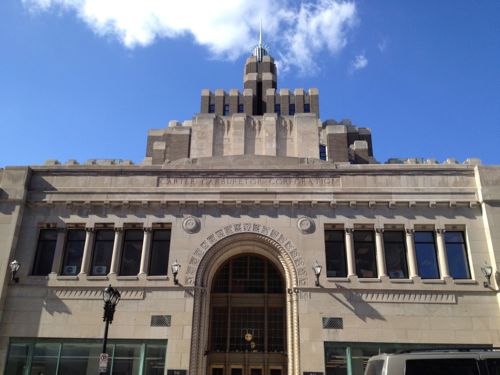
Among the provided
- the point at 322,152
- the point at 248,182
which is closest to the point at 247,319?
the point at 248,182

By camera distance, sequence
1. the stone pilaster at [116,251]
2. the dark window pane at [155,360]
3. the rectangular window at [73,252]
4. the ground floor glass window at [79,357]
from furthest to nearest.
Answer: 1. the rectangular window at [73,252]
2. the stone pilaster at [116,251]
3. the ground floor glass window at [79,357]
4. the dark window pane at [155,360]

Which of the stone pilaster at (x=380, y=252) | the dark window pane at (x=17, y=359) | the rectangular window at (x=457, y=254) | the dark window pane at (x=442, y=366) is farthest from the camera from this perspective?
the rectangular window at (x=457, y=254)

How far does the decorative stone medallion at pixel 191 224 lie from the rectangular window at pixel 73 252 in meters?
5.28

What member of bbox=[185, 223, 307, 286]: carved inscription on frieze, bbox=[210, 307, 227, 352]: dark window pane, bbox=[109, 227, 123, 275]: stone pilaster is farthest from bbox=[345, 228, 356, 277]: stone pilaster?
bbox=[109, 227, 123, 275]: stone pilaster

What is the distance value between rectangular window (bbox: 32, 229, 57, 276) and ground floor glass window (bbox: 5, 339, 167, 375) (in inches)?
131

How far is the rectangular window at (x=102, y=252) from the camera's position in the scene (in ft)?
72.2

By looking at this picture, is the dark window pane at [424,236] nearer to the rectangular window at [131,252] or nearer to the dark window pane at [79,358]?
the rectangular window at [131,252]

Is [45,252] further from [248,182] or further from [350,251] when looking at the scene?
[350,251]

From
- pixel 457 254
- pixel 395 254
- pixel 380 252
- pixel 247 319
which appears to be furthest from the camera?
pixel 247 319

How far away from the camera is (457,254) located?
21516 mm

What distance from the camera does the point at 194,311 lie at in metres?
20.7

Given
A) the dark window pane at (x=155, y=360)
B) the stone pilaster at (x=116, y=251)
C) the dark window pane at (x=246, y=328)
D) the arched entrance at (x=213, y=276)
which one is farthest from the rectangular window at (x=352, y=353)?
the stone pilaster at (x=116, y=251)

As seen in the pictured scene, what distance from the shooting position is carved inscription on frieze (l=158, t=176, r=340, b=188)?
74.4ft

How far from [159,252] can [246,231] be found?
4438 mm
